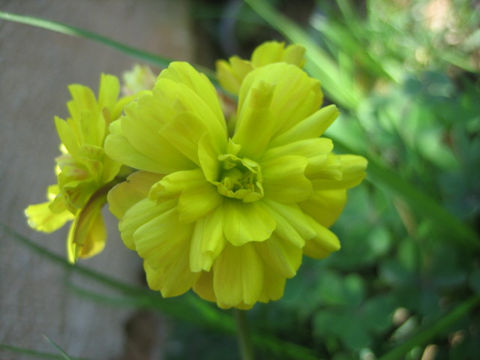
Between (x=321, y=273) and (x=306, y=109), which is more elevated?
(x=306, y=109)

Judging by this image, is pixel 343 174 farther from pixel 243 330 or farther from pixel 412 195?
pixel 412 195

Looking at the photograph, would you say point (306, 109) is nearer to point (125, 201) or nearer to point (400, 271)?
point (125, 201)

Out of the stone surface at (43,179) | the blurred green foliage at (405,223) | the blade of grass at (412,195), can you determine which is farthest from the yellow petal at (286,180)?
the stone surface at (43,179)

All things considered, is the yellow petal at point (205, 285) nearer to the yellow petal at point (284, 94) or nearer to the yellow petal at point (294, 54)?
the yellow petal at point (284, 94)

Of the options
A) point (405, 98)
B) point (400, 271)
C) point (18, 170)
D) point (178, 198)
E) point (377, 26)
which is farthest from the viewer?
point (377, 26)

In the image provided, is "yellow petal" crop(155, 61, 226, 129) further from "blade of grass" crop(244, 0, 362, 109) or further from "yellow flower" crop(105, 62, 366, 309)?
"blade of grass" crop(244, 0, 362, 109)

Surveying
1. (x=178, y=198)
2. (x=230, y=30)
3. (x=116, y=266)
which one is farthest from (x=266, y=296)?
(x=230, y=30)
